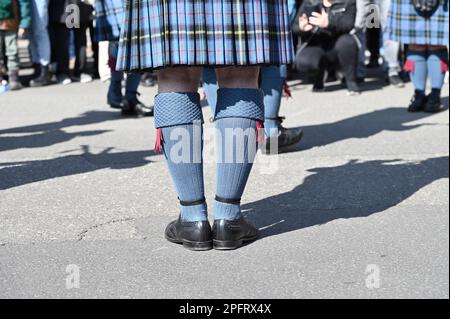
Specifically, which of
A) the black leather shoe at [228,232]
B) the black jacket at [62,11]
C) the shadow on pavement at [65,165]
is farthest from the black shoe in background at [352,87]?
the black leather shoe at [228,232]

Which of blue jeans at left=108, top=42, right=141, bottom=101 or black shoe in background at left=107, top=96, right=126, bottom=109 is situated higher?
blue jeans at left=108, top=42, right=141, bottom=101

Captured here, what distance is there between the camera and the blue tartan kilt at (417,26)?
24.5 ft

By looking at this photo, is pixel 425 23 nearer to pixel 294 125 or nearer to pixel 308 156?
pixel 294 125

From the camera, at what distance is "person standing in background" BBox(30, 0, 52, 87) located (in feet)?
32.9

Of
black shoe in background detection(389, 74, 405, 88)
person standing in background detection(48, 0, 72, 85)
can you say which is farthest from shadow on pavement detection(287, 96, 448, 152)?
person standing in background detection(48, 0, 72, 85)

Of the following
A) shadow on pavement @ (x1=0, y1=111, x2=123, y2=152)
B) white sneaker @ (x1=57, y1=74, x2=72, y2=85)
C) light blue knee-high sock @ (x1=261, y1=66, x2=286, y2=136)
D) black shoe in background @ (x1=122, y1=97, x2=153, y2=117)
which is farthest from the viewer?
white sneaker @ (x1=57, y1=74, x2=72, y2=85)

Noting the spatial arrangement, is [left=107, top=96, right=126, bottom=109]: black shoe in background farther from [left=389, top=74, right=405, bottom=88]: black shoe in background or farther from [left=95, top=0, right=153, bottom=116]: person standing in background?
[left=389, top=74, right=405, bottom=88]: black shoe in background

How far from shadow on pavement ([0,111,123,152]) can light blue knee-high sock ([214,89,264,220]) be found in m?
2.65

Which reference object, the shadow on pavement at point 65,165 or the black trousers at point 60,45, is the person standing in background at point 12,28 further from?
the shadow on pavement at point 65,165

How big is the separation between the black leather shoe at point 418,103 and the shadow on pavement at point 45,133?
2.31 m

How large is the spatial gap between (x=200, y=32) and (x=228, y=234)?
75cm

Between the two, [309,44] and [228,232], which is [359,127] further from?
[228,232]

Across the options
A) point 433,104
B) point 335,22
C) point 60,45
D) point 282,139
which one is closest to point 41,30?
point 60,45

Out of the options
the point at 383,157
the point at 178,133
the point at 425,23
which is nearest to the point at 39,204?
the point at 178,133
